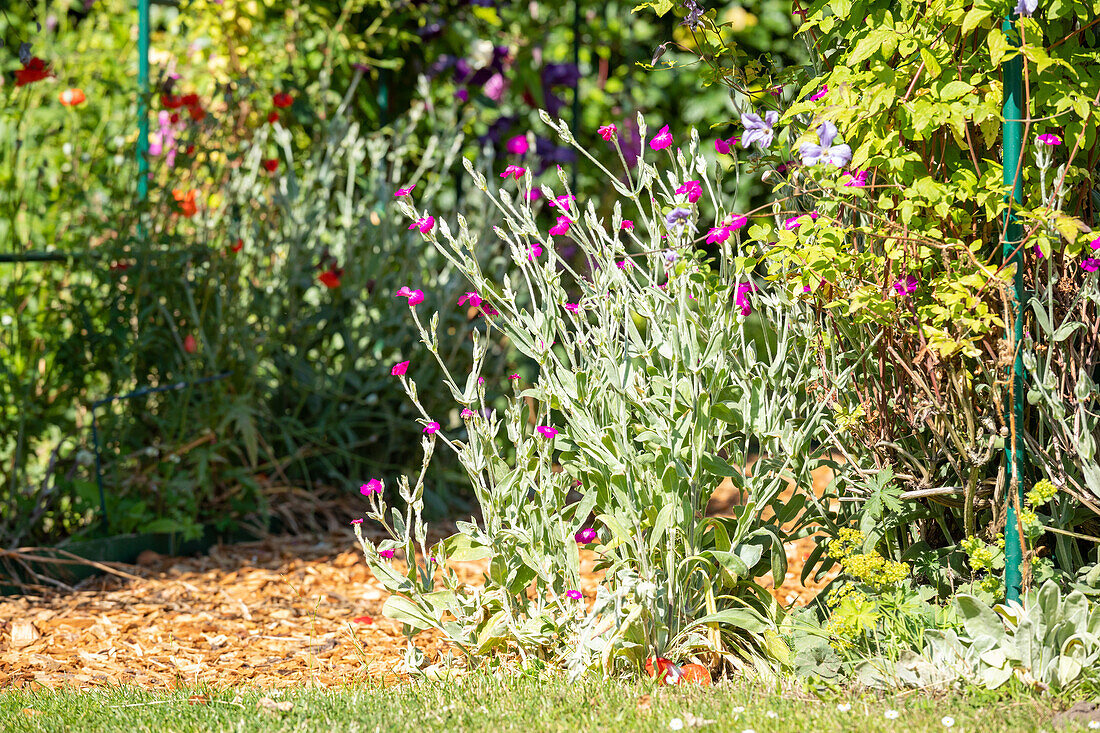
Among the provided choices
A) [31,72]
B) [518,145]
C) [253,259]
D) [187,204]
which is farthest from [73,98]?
[518,145]

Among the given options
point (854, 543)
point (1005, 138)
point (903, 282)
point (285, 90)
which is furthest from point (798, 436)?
point (285, 90)

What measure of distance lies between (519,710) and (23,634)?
1562 mm

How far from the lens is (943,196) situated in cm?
198

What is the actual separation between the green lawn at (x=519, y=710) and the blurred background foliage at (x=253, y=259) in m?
1.37

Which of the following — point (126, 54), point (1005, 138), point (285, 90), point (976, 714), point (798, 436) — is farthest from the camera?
point (126, 54)

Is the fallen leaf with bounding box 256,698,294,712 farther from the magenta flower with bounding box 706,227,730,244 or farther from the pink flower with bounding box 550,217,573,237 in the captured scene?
the magenta flower with bounding box 706,227,730,244

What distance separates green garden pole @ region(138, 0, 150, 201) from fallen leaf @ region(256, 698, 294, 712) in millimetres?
2273

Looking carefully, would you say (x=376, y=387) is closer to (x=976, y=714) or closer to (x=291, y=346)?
(x=291, y=346)

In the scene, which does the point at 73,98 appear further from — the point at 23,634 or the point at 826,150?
the point at 826,150

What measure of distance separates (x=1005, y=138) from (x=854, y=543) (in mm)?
849

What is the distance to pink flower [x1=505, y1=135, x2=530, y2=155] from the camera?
4719mm

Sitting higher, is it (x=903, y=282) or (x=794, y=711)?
(x=903, y=282)

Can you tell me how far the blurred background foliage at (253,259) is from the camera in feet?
→ 12.0

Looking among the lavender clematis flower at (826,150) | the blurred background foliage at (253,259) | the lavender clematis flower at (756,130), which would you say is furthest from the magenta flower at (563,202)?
the blurred background foliage at (253,259)
